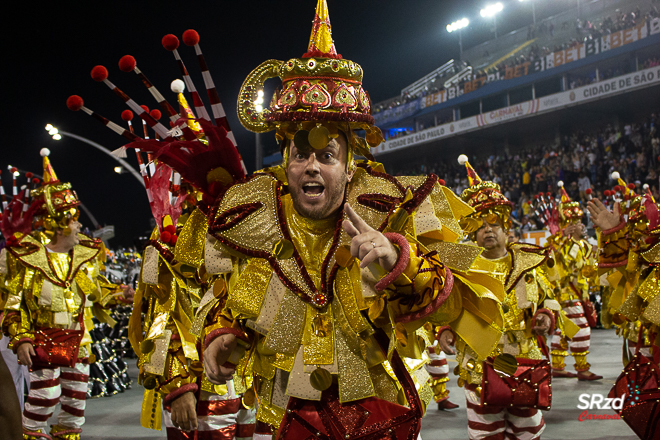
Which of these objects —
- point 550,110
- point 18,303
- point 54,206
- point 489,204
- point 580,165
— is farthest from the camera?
point 550,110

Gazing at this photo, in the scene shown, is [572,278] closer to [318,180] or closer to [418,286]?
[318,180]

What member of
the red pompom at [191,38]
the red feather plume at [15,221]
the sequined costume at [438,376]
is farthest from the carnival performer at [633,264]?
the red feather plume at [15,221]

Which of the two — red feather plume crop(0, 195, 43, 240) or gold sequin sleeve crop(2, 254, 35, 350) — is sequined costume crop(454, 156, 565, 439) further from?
red feather plume crop(0, 195, 43, 240)

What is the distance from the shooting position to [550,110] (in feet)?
66.9

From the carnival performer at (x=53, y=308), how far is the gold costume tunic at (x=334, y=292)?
3.71m

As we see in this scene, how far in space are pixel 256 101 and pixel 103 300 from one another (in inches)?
167

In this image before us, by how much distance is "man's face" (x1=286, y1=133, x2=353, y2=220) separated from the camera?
2086 millimetres

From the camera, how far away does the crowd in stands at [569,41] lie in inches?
791

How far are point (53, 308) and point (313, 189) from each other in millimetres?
4260

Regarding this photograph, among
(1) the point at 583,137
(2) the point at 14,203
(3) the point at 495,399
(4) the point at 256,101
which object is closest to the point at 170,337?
(4) the point at 256,101

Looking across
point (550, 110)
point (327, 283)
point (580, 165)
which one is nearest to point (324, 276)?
point (327, 283)

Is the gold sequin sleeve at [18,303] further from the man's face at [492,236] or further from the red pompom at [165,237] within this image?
the man's face at [492,236]

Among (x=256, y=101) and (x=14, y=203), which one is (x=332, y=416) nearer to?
(x=256, y=101)

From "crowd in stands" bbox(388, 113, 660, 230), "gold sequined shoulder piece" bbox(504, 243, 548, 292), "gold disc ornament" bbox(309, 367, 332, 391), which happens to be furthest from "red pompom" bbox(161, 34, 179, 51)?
"crowd in stands" bbox(388, 113, 660, 230)
